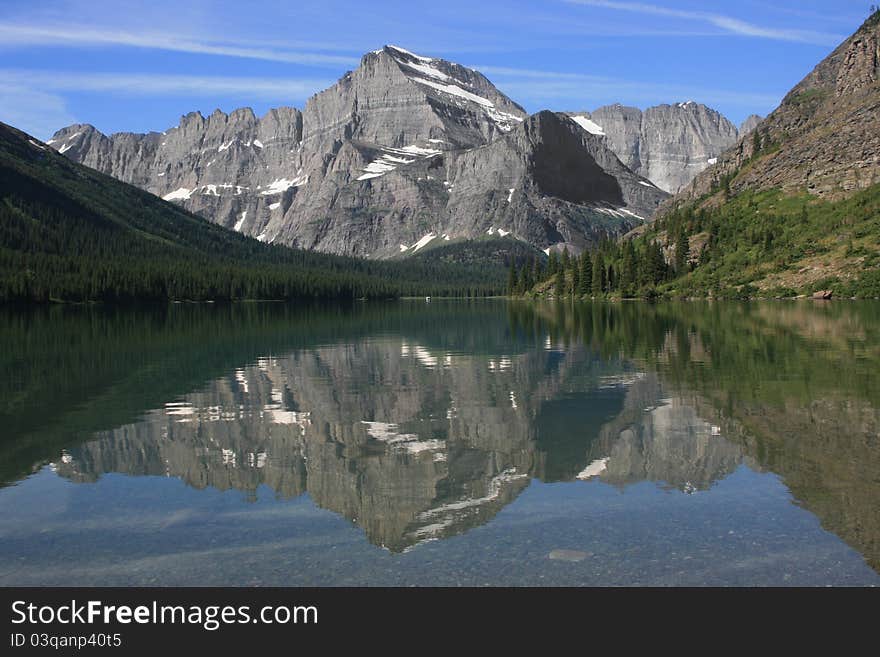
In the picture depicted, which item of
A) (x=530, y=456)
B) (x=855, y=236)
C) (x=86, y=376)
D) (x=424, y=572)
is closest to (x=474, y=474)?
(x=530, y=456)

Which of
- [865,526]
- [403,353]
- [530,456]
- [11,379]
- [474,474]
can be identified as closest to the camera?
[865,526]

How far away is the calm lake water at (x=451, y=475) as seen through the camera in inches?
659

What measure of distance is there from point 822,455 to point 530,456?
925 centimetres

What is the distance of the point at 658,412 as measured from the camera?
3400cm

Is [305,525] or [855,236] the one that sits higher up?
[855,236]

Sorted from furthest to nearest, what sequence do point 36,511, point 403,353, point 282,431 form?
point 403,353, point 282,431, point 36,511

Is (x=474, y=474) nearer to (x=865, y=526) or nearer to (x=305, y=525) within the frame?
(x=305, y=525)

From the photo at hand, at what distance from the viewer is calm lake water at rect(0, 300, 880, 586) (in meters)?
16.7

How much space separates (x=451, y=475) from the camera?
80.1 ft

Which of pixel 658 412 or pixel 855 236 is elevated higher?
pixel 855 236
